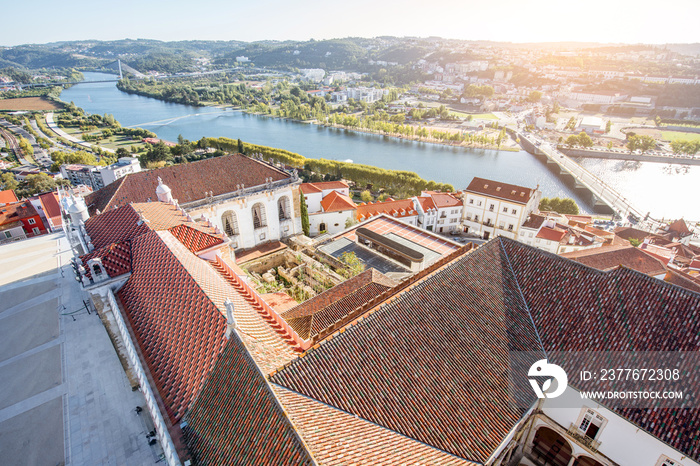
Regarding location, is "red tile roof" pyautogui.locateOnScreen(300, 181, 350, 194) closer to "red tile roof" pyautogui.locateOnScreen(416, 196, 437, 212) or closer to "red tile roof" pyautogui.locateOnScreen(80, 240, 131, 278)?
"red tile roof" pyautogui.locateOnScreen(416, 196, 437, 212)

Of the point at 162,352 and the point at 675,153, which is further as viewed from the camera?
the point at 675,153

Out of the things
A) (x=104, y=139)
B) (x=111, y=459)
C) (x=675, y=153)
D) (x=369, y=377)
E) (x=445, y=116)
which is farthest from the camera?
(x=445, y=116)

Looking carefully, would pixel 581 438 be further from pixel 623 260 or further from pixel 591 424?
pixel 623 260

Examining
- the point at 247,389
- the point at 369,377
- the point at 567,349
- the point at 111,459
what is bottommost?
the point at 111,459

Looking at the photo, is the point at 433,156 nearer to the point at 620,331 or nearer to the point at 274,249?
the point at 274,249

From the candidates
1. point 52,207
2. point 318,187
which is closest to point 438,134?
point 318,187

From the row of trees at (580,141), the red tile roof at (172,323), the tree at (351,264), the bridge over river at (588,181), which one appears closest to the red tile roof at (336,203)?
the tree at (351,264)

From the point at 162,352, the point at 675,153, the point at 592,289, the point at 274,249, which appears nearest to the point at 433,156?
the point at 675,153

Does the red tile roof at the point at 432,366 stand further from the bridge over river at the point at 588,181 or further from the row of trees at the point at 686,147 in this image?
the row of trees at the point at 686,147
